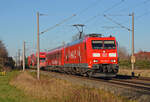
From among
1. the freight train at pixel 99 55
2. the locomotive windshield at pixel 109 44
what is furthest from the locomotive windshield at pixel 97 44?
the locomotive windshield at pixel 109 44

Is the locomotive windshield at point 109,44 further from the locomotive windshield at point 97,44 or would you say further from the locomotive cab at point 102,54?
the locomotive windshield at point 97,44

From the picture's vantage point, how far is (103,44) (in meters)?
24.6

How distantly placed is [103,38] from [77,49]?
4310 millimetres

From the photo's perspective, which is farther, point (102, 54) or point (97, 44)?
point (97, 44)

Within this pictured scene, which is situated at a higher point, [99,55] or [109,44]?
[109,44]

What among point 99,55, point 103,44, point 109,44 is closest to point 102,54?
point 99,55

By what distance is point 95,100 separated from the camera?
10.8 metres

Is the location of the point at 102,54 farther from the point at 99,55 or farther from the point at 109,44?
the point at 109,44

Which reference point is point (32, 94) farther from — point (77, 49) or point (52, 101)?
point (77, 49)

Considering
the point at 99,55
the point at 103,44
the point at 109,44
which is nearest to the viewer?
the point at 99,55

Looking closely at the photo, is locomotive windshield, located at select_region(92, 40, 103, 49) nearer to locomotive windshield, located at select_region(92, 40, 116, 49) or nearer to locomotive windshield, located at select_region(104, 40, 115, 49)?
locomotive windshield, located at select_region(92, 40, 116, 49)

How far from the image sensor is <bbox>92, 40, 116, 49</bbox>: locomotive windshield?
24531 millimetres

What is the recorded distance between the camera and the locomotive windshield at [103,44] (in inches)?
966

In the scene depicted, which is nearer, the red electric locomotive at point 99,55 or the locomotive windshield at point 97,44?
the red electric locomotive at point 99,55
